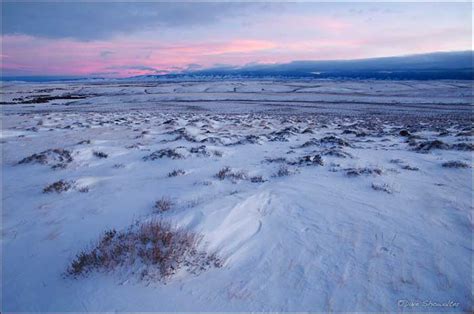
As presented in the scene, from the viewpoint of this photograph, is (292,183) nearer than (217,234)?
No

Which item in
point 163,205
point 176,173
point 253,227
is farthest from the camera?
point 176,173

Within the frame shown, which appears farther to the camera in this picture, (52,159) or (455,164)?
(52,159)

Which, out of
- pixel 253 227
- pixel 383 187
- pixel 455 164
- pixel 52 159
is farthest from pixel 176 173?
pixel 455 164

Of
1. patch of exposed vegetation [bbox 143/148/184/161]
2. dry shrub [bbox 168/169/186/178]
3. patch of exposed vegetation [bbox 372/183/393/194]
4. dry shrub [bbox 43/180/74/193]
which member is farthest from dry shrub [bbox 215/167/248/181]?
dry shrub [bbox 43/180/74/193]

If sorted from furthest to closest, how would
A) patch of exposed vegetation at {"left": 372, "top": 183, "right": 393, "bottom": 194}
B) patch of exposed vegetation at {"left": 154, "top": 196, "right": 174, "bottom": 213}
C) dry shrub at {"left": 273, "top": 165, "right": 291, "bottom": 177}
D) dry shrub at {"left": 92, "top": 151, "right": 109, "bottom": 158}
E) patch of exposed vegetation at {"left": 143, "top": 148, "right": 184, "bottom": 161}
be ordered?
dry shrub at {"left": 92, "top": 151, "right": 109, "bottom": 158} → patch of exposed vegetation at {"left": 143, "top": 148, "right": 184, "bottom": 161} → dry shrub at {"left": 273, "top": 165, "right": 291, "bottom": 177} → patch of exposed vegetation at {"left": 372, "top": 183, "right": 393, "bottom": 194} → patch of exposed vegetation at {"left": 154, "top": 196, "right": 174, "bottom": 213}

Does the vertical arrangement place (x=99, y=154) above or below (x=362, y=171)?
above

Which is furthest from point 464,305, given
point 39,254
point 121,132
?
point 121,132

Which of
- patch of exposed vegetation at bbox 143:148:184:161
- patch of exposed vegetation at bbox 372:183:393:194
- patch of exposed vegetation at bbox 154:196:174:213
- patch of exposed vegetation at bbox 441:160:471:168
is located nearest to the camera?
patch of exposed vegetation at bbox 154:196:174:213

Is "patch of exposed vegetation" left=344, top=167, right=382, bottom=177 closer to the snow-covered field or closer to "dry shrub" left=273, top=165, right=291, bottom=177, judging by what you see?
the snow-covered field

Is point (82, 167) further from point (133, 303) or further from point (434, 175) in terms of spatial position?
point (434, 175)

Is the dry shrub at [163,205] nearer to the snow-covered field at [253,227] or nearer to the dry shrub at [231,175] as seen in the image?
the snow-covered field at [253,227]

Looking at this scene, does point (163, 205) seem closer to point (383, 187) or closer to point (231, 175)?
point (231, 175)
